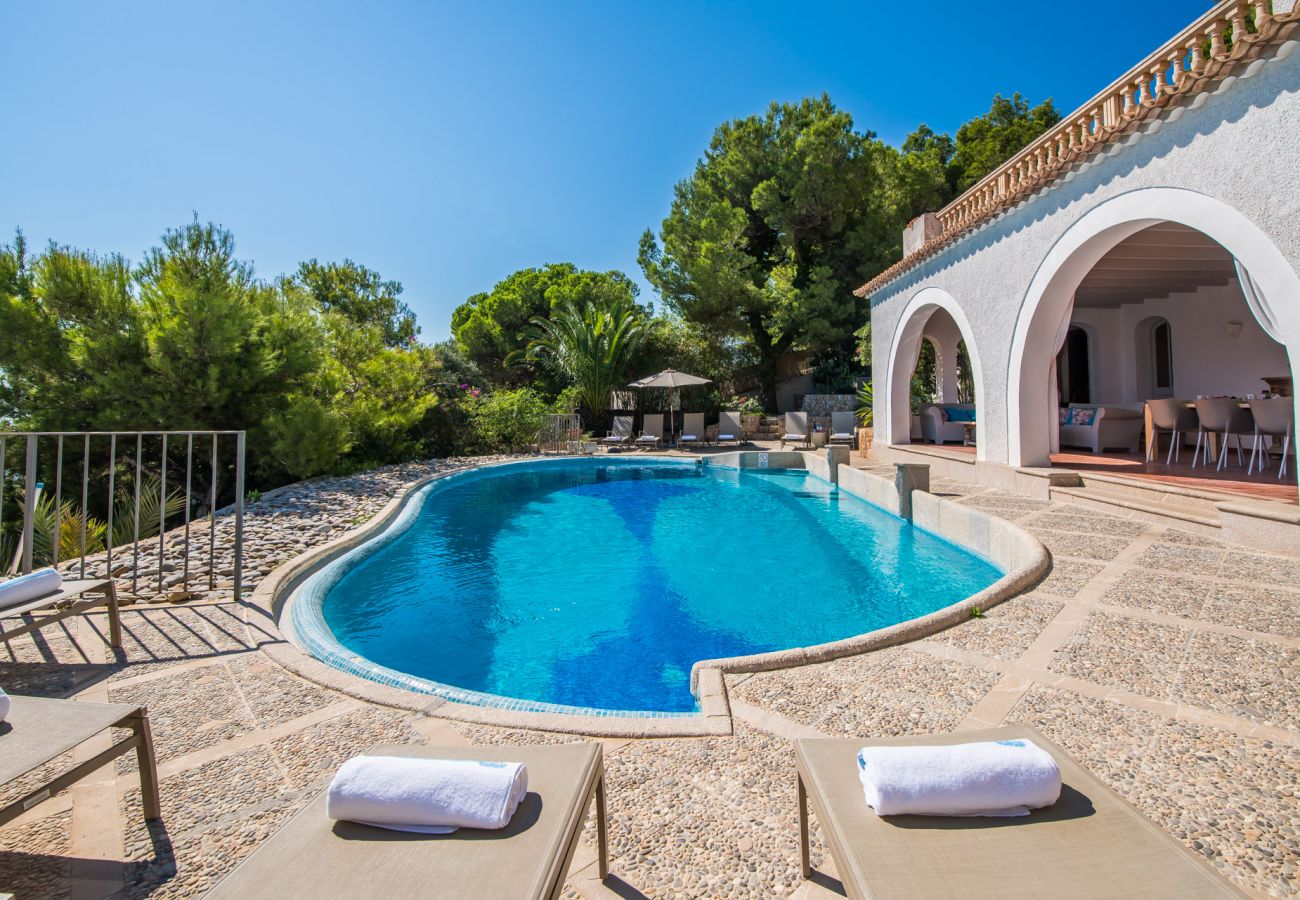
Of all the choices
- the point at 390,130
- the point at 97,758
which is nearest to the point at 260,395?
the point at 390,130

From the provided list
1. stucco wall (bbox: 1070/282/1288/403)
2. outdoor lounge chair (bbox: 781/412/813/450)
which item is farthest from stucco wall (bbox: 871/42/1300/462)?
outdoor lounge chair (bbox: 781/412/813/450)

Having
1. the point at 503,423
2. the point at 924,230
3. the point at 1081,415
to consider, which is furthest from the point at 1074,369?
the point at 503,423

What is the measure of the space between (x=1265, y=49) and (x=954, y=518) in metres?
5.09

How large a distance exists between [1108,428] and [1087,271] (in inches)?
142

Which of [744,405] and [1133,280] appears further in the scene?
[744,405]

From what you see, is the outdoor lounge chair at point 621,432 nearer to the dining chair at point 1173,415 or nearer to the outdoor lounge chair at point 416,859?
the dining chair at point 1173,415

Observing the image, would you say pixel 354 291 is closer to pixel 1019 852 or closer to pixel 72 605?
pixel 72 605

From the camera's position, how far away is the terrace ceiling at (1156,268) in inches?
312

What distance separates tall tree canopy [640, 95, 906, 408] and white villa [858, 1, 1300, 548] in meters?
7.94

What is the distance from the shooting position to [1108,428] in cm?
991

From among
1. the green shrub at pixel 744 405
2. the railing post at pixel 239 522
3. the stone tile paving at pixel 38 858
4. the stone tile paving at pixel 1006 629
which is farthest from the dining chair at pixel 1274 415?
the green shrub at pixel 744 405

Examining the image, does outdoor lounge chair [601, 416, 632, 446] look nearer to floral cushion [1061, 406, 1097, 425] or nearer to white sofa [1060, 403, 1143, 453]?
floral cushion [1061, 406, 1097, 425]

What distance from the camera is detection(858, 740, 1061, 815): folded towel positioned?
1.43 metres

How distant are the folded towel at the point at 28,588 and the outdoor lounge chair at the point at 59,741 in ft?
5.56
